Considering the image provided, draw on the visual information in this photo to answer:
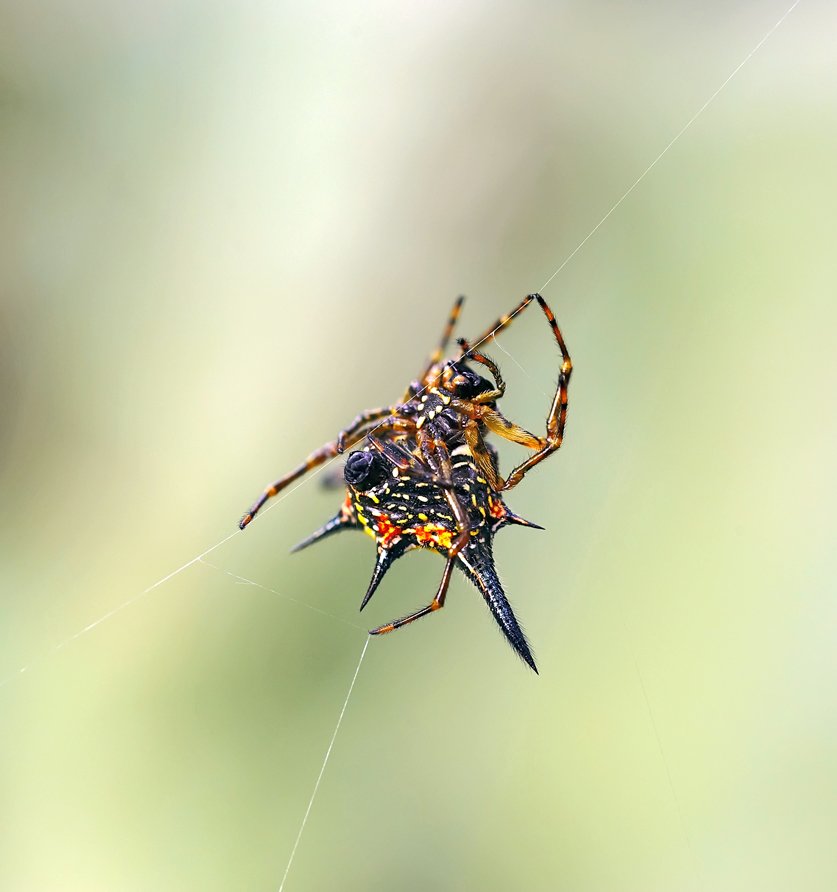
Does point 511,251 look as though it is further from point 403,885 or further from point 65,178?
point 403,885

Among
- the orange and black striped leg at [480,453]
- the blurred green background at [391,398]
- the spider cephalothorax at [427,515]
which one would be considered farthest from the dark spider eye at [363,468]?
the blurred green background at [391,398]

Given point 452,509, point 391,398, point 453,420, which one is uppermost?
point 391,398

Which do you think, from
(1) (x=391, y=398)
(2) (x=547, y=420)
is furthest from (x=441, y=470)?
(1) (x=391, y=398)

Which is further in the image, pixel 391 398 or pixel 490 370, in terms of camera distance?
pixel 391 398

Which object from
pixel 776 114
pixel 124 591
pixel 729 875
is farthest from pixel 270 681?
pixel 776 114

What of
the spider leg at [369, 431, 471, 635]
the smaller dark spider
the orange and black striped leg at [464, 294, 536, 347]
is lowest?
the spider leg at [369, 431, 471, 635]

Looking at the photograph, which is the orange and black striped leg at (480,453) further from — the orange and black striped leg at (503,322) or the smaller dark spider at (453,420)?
the orange and black striped leg at (503,322)

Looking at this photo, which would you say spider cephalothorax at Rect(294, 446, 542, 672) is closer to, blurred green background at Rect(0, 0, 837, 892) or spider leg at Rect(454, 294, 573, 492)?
spider leg at Rect(454, 294, 573, 492)

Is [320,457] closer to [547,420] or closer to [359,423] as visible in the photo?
[359,423]

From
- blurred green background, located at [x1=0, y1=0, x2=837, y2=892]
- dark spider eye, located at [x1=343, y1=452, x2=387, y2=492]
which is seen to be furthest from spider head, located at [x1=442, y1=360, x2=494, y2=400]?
blurred green background, located at [x1=0, y1=0, x2=837, y2=892]
